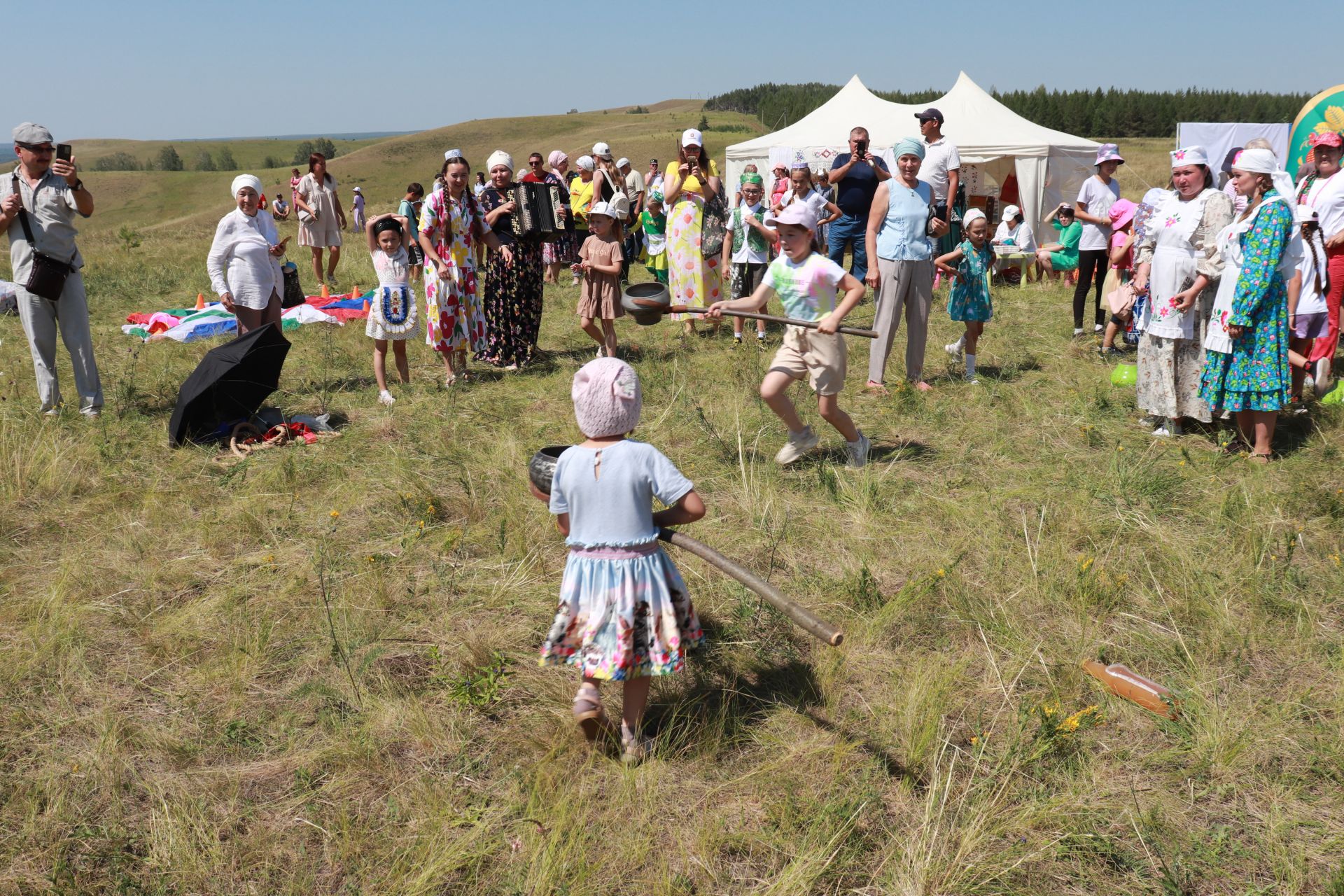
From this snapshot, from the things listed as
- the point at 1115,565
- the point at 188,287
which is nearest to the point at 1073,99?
the point at 188,287

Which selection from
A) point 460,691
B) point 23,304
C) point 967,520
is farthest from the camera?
point 23,304

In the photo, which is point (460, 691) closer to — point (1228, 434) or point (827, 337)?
point (827, 337)

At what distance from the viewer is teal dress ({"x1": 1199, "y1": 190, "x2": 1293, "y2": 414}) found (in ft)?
18.0

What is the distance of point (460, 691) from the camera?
142 inches

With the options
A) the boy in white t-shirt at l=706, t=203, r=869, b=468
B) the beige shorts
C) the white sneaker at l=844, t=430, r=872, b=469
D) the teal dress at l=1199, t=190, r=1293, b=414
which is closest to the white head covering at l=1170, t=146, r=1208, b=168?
the teal dress at l=1199, t=190, r=1293, b=414

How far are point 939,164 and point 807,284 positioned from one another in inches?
151

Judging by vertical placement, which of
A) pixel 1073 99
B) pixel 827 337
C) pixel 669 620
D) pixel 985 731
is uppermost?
pixel 1073 99

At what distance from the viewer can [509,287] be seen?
8.64m

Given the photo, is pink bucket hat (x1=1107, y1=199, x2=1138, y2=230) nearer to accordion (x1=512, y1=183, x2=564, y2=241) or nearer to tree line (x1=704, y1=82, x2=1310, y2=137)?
accordion (x1=512, y1=183, x2=564, y2=241)

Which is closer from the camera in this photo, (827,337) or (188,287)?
(827,337)

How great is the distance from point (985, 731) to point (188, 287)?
1373 centimetres

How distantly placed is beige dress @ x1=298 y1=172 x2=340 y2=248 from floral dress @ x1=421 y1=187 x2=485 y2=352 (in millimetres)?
5586

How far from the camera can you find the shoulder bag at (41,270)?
6.38 meters

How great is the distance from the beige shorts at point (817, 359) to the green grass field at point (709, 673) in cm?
54
